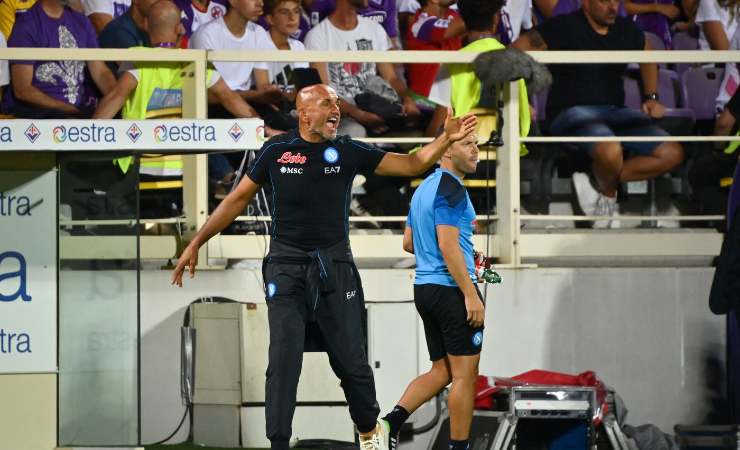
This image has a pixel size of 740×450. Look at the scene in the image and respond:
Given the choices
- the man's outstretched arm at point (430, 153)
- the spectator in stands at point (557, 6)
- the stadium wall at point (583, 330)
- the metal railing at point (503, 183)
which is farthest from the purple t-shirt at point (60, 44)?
the man's outstretched arm at point (430, 153)

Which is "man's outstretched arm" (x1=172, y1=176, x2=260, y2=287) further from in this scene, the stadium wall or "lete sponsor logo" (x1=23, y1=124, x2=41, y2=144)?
the stadium wall

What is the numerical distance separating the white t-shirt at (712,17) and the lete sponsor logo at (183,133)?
5776mm

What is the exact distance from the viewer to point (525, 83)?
9.48m

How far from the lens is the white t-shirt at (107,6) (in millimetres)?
10539

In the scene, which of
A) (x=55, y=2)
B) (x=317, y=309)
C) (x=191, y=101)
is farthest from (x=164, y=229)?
(x=317, y=309)

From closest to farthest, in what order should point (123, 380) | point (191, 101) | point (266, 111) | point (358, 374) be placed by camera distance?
point (358, 374) → point (123, 380) → point (191, 101) → point (266, 111)

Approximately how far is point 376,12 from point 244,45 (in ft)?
4.09

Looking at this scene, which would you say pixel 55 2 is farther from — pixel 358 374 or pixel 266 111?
pixel 358 374

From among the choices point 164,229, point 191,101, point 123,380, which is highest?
point 191,101

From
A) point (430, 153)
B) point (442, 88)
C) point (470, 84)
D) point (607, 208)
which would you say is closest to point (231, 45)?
point (442, 88)

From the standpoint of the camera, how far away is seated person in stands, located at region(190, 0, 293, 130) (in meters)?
10.1

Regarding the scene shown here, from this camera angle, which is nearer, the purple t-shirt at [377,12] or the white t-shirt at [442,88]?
the white t-shirt at [442,88]

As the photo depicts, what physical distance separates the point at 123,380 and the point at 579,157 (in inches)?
178

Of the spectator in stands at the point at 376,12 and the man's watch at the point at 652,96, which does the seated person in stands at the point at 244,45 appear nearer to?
the spectator in stands at the point at 376,12
